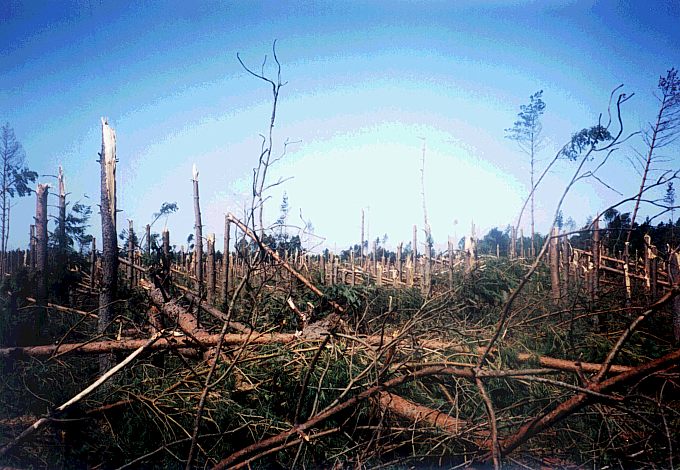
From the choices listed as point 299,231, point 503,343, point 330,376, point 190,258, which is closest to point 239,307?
point 299,231

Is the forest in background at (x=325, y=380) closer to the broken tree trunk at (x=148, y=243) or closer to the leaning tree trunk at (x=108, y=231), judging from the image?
the leaning tree trunk at (x=108, y=231)

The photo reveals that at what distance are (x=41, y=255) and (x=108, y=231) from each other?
31.5 inches

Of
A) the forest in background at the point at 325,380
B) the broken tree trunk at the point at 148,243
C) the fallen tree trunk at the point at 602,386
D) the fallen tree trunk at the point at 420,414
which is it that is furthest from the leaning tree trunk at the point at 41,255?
the fallen tree trunk at the point at 602,386

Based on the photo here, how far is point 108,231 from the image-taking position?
9.27 feet

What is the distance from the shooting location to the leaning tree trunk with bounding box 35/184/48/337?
297 centimetres

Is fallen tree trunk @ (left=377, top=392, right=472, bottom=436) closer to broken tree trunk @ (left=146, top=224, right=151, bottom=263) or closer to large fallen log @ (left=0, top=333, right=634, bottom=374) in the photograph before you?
large fallen log @ (left=0, top=333, right=634, bottom=374)

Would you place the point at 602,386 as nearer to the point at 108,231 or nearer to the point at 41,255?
the point at 108,231

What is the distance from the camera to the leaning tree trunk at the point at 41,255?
9.75 feet

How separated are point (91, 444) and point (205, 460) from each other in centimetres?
54

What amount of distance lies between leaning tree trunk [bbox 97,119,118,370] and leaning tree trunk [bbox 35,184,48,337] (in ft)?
1.32

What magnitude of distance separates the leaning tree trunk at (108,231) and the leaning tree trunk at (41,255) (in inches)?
15.9

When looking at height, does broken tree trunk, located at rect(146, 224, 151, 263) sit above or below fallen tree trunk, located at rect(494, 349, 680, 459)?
above

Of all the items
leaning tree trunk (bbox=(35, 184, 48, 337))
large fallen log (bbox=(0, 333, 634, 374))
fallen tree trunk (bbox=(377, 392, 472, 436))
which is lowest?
fallen tree trunk (bbox=(377, 392, 472, 436))

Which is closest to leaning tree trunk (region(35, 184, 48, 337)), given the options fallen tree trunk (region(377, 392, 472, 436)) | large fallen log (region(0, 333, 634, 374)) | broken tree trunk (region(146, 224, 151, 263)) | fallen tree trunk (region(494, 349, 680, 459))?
large fallen log (region(0, 333, 634, 374))
